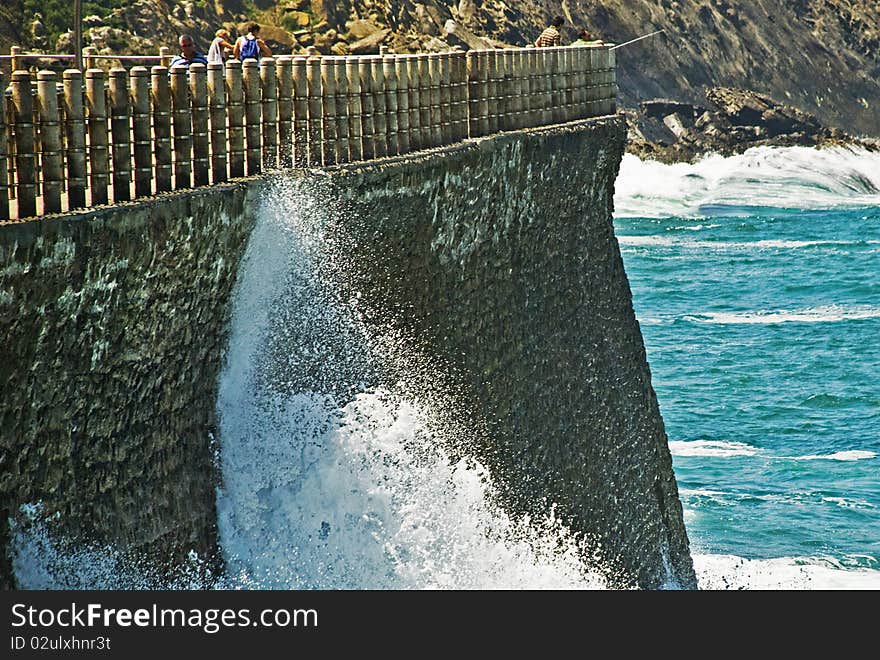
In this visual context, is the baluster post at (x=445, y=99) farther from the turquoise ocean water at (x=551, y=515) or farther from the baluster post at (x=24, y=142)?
the baluster post at (x=24, y=142)

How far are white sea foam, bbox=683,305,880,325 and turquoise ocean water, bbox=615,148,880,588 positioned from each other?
0.16 ft

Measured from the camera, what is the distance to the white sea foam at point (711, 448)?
2691 centimetres

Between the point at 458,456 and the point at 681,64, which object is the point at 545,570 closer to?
the point at 458,456

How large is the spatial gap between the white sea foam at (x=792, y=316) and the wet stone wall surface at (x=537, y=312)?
2145cm

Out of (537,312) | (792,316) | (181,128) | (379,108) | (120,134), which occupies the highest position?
(120,134)

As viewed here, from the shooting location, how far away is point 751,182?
57562 mm

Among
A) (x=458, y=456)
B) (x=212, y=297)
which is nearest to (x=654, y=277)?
(x=458, y=456)

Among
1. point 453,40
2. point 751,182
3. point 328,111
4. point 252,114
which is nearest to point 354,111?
point 328,111

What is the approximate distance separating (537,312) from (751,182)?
44.5m

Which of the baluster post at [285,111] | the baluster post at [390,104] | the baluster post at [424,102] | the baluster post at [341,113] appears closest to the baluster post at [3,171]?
the baluster post at [285,111]

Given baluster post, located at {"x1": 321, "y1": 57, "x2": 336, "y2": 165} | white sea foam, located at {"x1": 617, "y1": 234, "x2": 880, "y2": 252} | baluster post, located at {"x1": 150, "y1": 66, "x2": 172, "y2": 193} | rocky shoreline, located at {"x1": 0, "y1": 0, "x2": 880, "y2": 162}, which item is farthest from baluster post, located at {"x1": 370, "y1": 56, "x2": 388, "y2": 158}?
white sea foam, located at {"x1": 617, "y1": 234, "x2": 880, "y2": 252}

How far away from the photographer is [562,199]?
49.4 feet

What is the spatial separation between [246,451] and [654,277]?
3298 centimetres

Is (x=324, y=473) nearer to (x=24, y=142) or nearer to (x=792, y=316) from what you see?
(x=24, y=142)
